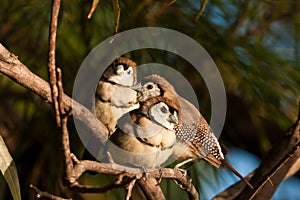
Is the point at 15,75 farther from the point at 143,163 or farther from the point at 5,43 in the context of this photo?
the point at 5,43

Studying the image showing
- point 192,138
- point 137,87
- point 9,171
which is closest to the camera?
point 9,171

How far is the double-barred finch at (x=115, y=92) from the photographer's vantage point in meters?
1.84

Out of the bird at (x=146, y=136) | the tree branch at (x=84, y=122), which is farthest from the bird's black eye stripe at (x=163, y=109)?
the tree branch at (x=84, y=122)

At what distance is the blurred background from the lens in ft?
5.76

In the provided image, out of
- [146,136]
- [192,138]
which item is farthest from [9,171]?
[192,138]

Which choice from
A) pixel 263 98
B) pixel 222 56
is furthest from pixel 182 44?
pixel 263 98

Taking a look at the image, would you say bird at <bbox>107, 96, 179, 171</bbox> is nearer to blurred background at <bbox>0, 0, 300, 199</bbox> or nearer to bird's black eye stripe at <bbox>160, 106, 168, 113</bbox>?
bird's black eye stripe at <bbox>160, 106, 168, 113</bbox>

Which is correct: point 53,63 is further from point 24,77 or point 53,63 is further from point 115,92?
point 115,92

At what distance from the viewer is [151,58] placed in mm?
1773

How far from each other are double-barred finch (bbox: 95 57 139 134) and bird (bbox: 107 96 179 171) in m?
0.19

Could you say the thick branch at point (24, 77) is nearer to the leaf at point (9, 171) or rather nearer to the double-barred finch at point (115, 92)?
the leaf at point (9, 171)

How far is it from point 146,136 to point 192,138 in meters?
0.24

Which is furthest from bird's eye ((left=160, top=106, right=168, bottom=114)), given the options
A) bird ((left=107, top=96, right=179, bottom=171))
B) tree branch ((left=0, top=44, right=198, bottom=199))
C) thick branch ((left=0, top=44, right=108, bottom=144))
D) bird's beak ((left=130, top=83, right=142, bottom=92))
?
bird's beak ((left=130, top=83, right=142, bottom=92))

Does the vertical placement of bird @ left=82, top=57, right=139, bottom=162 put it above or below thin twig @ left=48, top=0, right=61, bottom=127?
below
